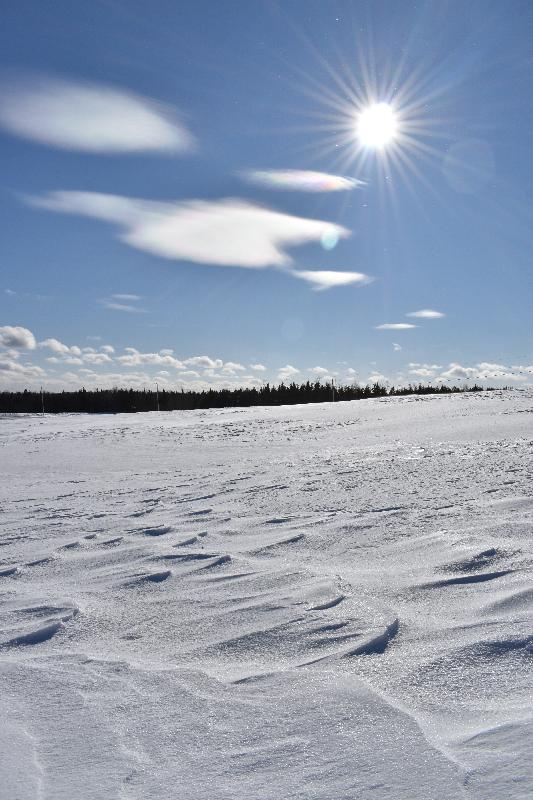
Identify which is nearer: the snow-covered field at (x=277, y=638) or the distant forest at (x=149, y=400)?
the snow-covered field at (x=277, y=638)

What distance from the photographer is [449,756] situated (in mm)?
1330

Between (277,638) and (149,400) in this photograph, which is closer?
(277,638)

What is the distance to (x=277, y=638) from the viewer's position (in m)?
2.05

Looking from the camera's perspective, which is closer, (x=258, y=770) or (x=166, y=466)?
(x=258, y=770)

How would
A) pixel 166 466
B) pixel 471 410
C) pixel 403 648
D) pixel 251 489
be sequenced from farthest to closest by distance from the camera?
pixel 471 410
pixel 166 466
pixel 251 489
pixel 403 648

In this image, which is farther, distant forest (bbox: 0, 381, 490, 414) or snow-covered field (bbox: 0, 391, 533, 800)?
distant forest (bbox: 0, 381, 490, 414)

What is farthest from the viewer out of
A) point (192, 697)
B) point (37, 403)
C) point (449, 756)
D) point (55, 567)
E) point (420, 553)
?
point (37, 403)

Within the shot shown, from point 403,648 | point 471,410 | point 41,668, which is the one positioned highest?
point 471,410

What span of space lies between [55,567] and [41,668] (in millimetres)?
1214

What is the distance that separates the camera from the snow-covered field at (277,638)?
135 centimetres

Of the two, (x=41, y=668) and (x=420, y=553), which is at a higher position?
(x=420, y=553)

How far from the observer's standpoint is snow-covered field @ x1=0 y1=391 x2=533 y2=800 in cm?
135

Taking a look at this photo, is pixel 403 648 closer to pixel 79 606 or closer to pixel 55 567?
pixel 79 606

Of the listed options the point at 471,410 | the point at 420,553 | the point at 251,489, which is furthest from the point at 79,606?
the point at 471,410
